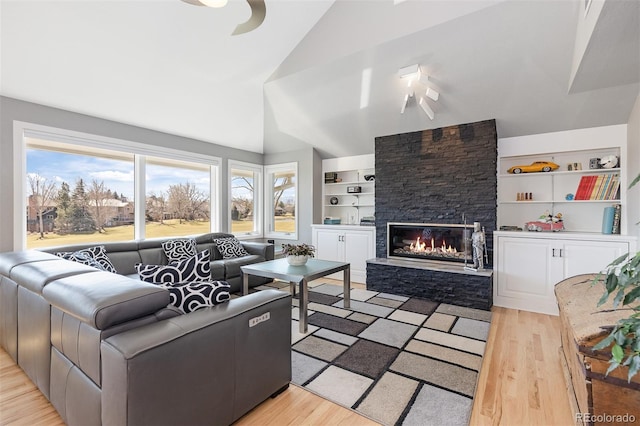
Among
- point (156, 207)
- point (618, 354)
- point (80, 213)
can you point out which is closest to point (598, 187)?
point (618, 354)

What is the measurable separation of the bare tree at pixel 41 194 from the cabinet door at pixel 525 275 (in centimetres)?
Answer: 558

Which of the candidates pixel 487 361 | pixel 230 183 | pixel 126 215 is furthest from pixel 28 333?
pixel 230 183

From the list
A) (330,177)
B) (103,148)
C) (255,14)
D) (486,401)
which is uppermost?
(255,14)

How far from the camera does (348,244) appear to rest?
520 cm

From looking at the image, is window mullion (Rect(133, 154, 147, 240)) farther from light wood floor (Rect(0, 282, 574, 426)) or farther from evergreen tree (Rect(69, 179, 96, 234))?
light wood floor (Rect(0, 282, 574, 426))

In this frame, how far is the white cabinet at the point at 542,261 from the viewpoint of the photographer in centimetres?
328

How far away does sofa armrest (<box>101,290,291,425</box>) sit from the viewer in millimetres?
1238

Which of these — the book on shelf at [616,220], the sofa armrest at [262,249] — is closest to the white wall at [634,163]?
the book on shelf at [616,220]

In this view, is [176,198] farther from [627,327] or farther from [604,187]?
[604,187]

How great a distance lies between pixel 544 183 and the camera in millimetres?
3934

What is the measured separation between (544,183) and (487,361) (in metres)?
2.68

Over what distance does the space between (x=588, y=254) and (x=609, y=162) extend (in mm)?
1109

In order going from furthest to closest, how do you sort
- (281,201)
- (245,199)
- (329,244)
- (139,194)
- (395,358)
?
(281,201) < (245,199) < (329,244) < (139,194) < (395,358)

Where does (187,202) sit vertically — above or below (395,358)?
above
